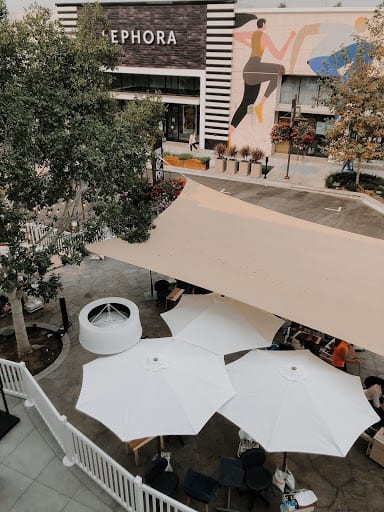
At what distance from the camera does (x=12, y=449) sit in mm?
8461

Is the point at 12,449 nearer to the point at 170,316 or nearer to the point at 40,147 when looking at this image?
the point at 170,316

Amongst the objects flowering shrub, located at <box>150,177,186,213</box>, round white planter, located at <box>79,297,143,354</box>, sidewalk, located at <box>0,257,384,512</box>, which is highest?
flowering shrub, located at <box>150,177,186,213</box>

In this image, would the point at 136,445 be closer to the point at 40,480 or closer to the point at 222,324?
the point at 40,480

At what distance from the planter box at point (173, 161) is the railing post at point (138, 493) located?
84.1 ft

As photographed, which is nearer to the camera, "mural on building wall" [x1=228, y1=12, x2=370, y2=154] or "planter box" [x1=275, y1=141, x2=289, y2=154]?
"mural on building wall" [x1=228, y1=12, x2=370, y2=154]

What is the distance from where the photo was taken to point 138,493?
6.96m

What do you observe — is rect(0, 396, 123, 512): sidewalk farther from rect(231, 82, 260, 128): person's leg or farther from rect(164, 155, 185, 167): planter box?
rect(231, 82, 260, 128): person's leg

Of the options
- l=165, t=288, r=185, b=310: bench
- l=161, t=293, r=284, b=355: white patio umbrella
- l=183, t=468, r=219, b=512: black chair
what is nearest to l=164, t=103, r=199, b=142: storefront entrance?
l=165, t=288, r=185, b=310: bench

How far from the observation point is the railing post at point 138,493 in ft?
22.5

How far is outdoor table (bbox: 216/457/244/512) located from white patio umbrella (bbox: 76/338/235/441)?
3.72 ft

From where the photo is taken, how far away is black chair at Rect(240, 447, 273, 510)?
26.0ft

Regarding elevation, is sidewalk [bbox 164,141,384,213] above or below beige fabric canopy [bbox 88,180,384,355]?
below

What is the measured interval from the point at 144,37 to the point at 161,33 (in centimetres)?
146

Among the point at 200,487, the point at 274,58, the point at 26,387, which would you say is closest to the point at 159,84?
the point at 274,58
